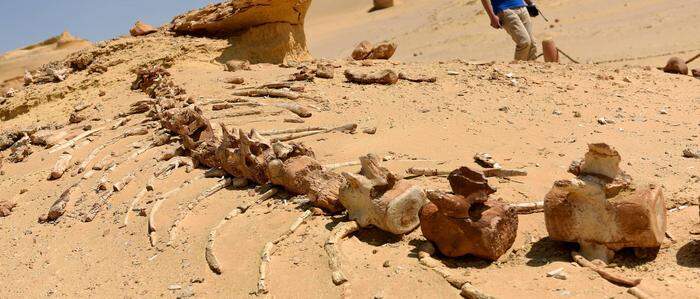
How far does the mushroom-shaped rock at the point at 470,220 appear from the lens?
2891 millimetres

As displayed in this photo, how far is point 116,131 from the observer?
642 cm

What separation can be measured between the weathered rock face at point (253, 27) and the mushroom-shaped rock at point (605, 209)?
242 inches

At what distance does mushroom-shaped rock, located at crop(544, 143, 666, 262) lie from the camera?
270 cm

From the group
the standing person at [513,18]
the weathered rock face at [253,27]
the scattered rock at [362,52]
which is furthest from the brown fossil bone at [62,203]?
the standing person at [513,18]

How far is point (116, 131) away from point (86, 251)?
8.29 feet

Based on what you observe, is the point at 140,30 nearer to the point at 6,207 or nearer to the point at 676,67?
the point at 6,207

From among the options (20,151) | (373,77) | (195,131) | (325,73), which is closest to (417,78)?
(373,77)

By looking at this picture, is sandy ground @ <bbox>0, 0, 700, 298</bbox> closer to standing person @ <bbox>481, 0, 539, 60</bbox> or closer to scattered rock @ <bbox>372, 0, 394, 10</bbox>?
standing person @ <bbox>481, 0, 539, 60</bbox>

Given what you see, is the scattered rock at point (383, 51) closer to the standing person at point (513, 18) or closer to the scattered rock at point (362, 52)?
the scattered rock at point (362, 52)

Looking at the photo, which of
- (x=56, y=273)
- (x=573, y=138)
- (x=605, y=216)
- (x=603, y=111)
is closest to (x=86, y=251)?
(x=56, y=273)

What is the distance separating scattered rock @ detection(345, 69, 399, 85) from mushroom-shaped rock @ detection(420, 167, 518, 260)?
3846 mm

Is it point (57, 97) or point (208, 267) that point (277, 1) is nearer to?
point (57, 97)

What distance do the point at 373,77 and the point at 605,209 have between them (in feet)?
14.1

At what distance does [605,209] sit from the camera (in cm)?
276
